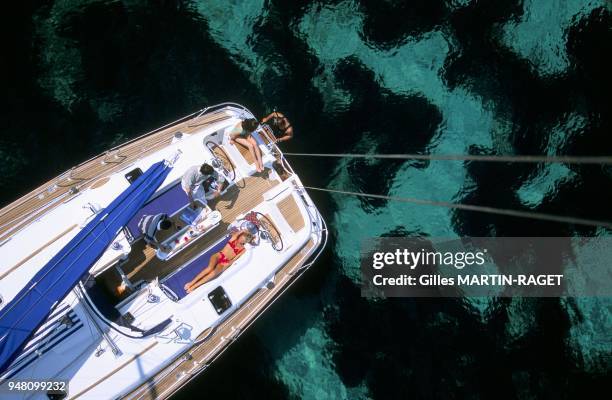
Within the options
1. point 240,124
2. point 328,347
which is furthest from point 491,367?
point 240,124

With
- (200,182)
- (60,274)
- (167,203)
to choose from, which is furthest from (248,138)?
(60,274)

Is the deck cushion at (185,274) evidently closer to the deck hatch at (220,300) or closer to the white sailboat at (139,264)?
the white sailboat at (139,264)

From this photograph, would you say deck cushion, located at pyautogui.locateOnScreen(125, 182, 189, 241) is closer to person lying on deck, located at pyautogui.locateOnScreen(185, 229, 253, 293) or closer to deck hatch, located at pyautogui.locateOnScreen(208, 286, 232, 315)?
person lying on deck, located at pyautogui.locateOnScreen(185, 229, 253, 293)

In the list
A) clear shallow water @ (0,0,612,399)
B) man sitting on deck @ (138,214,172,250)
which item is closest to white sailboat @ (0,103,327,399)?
man sitting on deck @ (138,214,172,250)

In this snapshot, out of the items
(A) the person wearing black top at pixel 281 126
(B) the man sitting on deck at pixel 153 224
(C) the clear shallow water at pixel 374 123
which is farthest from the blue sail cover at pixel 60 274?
(A) the person wearing black top at pixel 281 126

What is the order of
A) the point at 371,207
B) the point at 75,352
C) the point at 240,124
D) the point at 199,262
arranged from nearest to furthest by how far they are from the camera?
the point at 75,352
the point at 199,262
the point at 240,124
the point at 371,207

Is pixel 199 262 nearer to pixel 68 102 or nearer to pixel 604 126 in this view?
pixel 68 102
